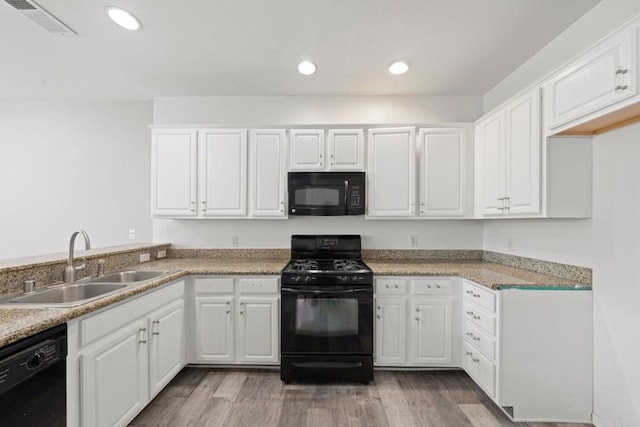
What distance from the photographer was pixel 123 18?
2.03 meters

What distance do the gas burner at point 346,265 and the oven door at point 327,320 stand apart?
210 mm

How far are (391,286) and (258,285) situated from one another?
1157mm

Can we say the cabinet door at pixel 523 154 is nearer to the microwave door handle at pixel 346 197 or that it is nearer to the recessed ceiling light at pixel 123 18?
the microwave door handle at pixel 346 197

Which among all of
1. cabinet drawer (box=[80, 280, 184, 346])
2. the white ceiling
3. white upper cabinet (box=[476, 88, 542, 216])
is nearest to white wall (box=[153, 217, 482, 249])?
white upper cabinet (box=[476, 88, 542, 216])

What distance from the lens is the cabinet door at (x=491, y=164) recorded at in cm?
246

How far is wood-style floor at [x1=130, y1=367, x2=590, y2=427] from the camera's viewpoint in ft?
6.70

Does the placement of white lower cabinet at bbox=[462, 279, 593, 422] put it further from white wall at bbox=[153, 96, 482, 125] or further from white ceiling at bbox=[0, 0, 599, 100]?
white wall at bbox=[153, 96, 482, 125]

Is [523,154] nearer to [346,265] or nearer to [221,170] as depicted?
[346,265]

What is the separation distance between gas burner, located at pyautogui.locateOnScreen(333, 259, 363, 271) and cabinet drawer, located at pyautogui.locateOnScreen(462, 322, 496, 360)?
0.99 metres

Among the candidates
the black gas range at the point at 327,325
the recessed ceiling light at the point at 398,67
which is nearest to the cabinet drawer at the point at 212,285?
the black gas range at the point at 327,325

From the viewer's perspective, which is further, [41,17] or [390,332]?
[390,332]

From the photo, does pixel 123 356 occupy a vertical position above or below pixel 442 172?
below

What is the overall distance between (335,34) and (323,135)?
3.17 ft

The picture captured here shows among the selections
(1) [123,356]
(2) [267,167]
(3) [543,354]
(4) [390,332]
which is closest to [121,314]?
(1) [123,356]
